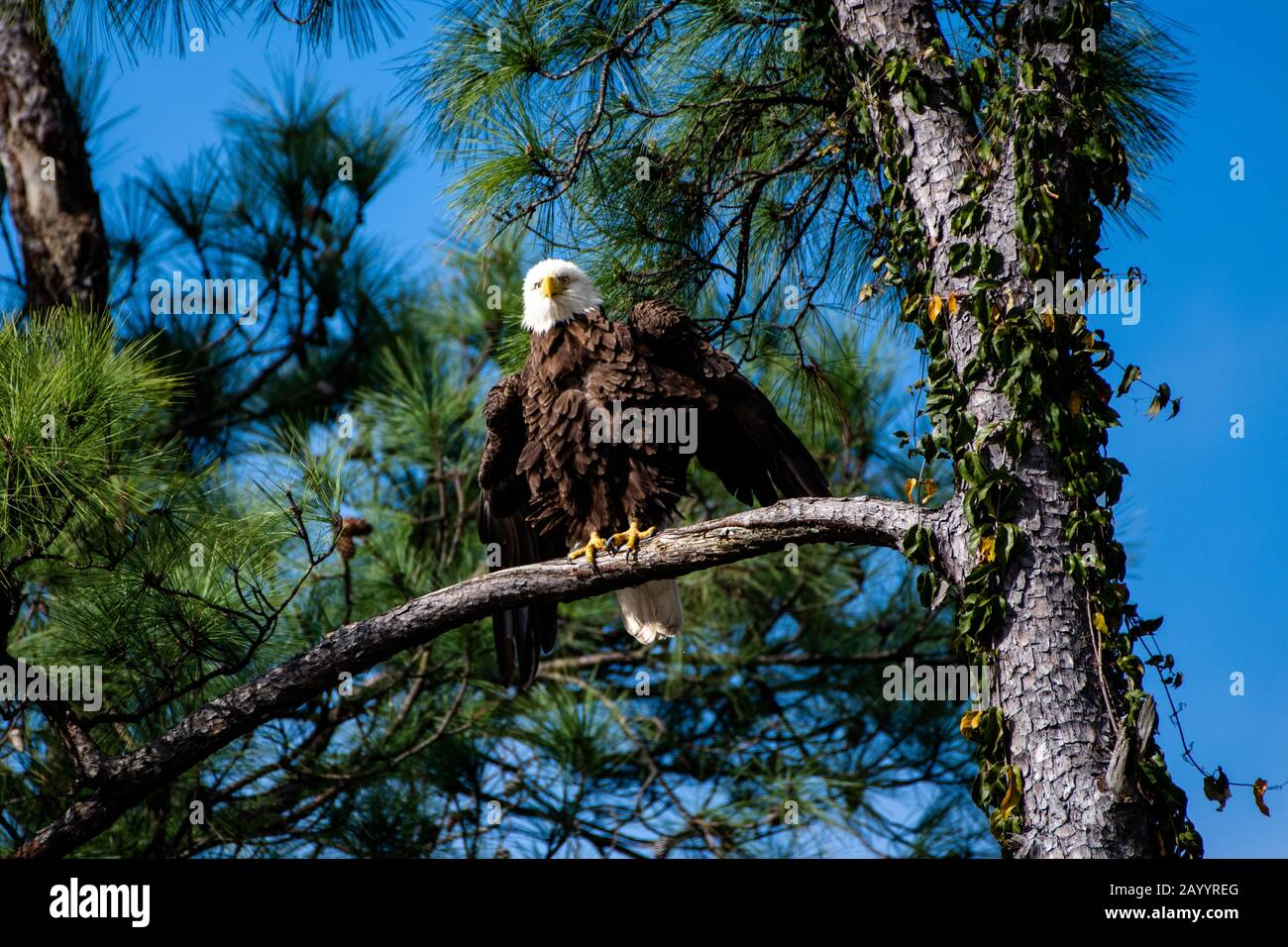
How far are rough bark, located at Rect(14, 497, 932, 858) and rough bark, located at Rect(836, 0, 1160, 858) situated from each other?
0.29 metres

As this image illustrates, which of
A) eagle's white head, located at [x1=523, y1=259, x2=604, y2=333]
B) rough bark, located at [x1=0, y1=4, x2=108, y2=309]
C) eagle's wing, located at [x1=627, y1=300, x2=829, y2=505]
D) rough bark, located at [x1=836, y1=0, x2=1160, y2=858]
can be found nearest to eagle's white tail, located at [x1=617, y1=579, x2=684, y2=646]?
eagle's wing, located at [x1=627, y1=300, x2=829, y2=505]

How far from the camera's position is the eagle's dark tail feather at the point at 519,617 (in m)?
3.69

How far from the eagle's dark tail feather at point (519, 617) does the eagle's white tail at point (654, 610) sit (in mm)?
251

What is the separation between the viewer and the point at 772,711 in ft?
19.8

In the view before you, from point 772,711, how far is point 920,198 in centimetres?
366

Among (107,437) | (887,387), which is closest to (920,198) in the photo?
(107,437)

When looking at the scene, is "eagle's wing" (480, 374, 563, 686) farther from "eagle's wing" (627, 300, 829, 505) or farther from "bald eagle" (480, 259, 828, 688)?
"eagle's wing" (627, 300, 829, 505)

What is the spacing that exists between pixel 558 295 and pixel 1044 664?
5.83ft

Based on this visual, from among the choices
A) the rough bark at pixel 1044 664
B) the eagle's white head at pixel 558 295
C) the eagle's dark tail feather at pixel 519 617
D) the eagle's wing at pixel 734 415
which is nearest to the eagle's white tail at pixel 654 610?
the eagle's dark tail feather at pixel 519 617

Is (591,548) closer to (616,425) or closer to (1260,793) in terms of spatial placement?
(616,425)

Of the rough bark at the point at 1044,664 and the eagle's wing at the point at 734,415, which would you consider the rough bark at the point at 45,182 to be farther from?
the rough bark at the point at 1044,664

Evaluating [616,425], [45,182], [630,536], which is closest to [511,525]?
[616,425]

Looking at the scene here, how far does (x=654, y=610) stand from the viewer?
3.92 meters

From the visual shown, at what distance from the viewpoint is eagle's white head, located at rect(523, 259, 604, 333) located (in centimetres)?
357
